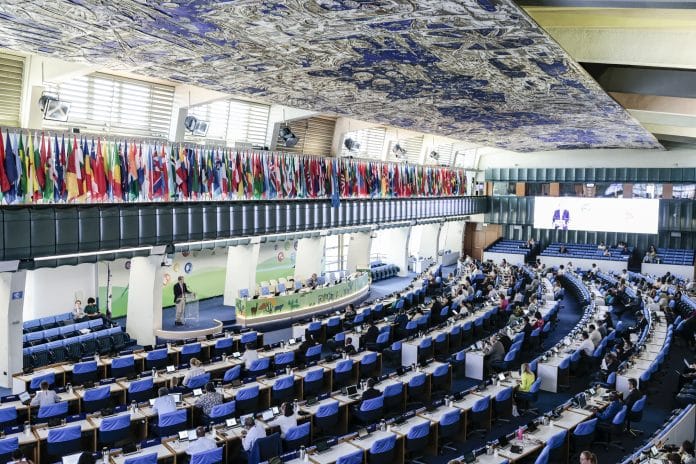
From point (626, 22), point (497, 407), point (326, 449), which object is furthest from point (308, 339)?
point (626, 22)

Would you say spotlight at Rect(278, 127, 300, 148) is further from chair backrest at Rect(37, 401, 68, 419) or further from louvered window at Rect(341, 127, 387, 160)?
chair backrest at Rect(37, 401, 68, 419)

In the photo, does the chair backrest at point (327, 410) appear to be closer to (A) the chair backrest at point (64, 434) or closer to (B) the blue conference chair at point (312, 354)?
(B) the blue conference chair at point (312, 354)

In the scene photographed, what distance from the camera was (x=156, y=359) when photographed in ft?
49.2

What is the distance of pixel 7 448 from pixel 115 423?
1723 millimetres

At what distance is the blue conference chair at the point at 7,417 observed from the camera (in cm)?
1070

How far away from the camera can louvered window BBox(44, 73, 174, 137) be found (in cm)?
1692

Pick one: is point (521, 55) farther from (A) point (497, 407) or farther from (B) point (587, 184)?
(B) point (587, 184)

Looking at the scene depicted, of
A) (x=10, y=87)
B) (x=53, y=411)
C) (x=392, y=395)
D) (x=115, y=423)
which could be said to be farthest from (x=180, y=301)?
(x=392, y=395)

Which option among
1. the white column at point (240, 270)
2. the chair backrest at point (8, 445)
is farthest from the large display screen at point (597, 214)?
the chair backrest at point (8, 445)

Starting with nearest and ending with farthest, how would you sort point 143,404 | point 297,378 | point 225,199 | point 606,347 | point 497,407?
point 143,404 → point 497,407 → point 297,378 → point 606,347 → point 225,199

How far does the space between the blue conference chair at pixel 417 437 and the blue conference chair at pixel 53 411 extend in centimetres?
648

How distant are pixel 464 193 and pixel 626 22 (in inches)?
1203

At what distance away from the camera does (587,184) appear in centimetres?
3766

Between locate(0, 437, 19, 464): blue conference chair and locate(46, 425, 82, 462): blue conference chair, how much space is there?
1.89 ft
